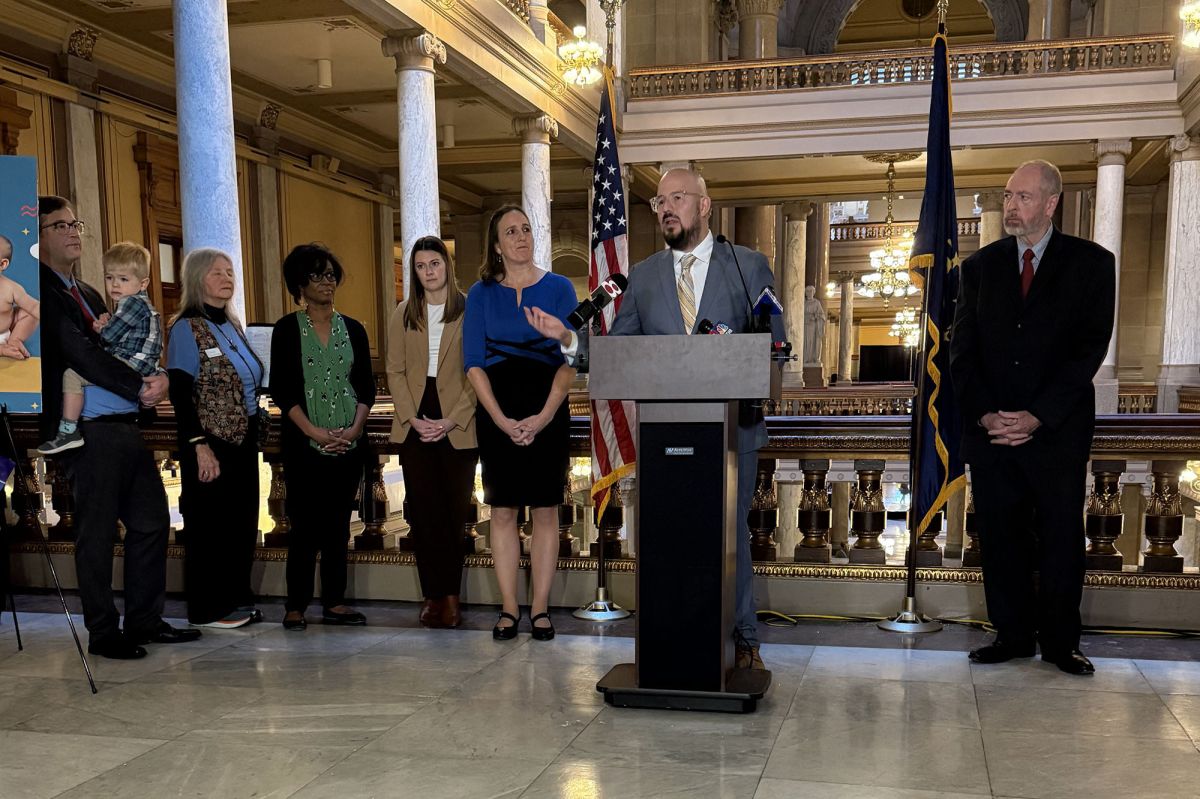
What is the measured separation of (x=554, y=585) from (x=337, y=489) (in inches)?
42.6

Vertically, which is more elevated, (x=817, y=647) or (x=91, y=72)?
(x=91, y=72)

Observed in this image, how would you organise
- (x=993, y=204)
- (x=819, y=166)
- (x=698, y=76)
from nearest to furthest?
(x=698, y=76)
(x=819, y=166)
(x=993, y=204)

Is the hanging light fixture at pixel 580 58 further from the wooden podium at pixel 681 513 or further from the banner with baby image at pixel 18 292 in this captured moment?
the wooden podium at pixel 681 513

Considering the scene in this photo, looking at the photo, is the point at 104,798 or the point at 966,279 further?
the point at 966,279

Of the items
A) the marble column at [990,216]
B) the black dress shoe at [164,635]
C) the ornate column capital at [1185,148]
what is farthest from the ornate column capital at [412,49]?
the marble column at [990,216]

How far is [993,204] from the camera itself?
20.0 metres

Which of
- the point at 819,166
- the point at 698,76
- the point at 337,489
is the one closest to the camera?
the point at 337,489

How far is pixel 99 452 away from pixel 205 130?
162 inches

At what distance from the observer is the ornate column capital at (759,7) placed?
21.4 meters

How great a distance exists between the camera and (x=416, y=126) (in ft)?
33.2

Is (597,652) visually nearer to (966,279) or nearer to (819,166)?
(966,279)

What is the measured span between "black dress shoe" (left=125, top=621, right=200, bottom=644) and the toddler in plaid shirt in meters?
0.82

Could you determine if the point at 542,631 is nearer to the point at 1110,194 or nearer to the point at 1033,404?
the point at 1033,404

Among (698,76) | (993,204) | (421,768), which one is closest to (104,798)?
(421,768)
